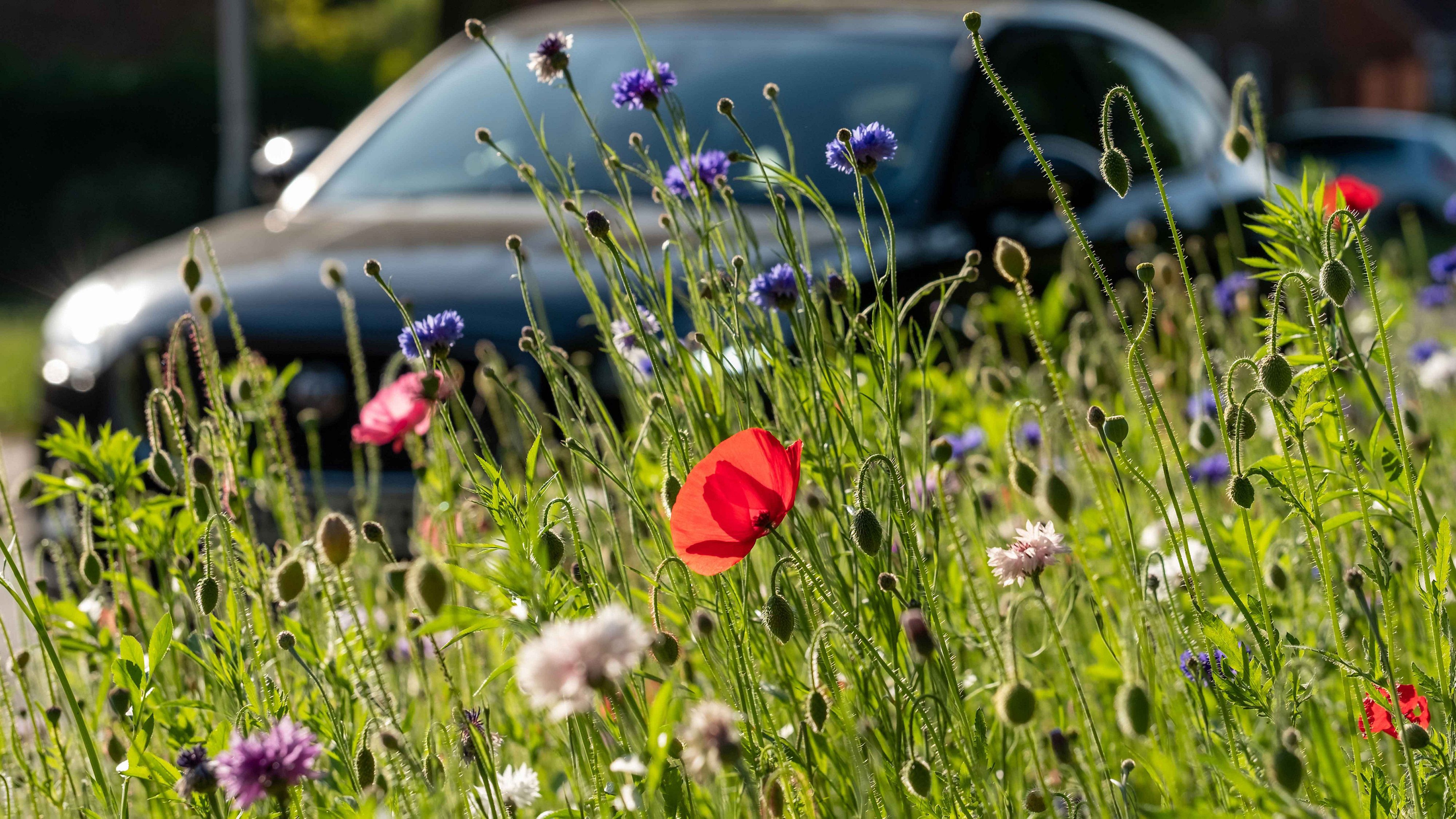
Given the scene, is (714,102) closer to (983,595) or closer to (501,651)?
(983,595)

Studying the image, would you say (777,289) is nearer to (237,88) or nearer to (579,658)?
(579,658)

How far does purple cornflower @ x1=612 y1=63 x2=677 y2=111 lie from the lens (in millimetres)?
1574

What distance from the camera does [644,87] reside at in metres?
1.59

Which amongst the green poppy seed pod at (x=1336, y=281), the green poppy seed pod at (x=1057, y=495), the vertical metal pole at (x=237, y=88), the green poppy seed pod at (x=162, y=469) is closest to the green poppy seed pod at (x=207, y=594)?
the green poppy seed pod at (x=162, y=469)

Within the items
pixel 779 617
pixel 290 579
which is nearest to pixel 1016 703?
pixel 779 617

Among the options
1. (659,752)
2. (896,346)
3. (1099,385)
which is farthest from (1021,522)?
(659,752)

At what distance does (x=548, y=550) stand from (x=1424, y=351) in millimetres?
2709

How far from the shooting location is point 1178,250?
107cm

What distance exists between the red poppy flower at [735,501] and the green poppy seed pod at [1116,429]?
274 mm

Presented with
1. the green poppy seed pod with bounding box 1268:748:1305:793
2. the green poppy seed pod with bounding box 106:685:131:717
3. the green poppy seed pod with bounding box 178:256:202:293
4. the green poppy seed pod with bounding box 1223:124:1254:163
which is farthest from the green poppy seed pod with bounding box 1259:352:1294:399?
the green poppy seed pod with bounding box 178:256:202:293

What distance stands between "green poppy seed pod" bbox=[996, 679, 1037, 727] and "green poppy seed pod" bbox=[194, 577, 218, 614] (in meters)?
0.72

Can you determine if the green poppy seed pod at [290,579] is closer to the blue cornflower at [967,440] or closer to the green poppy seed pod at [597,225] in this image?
the green poppy seed pod at [597,225]

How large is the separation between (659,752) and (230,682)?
2.52ft

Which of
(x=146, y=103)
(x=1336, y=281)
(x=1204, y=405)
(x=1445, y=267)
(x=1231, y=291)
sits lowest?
(x=1336, y=281)
